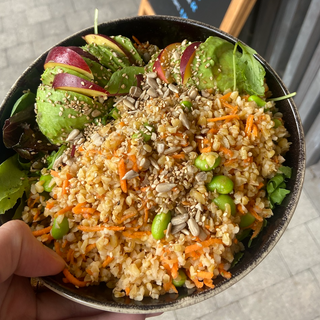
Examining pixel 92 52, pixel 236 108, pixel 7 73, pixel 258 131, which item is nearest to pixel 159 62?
pixel 92 52

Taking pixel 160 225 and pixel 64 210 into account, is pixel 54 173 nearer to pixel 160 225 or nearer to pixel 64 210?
pixel 64 210

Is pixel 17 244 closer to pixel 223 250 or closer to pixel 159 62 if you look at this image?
pixel 223 250

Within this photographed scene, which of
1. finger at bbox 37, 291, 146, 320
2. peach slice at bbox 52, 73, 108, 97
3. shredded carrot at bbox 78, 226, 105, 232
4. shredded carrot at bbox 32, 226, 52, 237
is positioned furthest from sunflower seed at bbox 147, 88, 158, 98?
finger at bbox 37, 291, 146, 320

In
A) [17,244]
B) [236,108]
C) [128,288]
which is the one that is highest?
[236,108]

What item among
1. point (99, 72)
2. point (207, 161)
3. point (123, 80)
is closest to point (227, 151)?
point (207, 161)

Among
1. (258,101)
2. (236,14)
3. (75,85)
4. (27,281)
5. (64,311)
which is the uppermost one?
(236,14)

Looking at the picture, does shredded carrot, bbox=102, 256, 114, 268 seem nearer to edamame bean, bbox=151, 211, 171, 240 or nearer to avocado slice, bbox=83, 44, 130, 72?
edamame bean, bbox=151, 211, 171, 240
